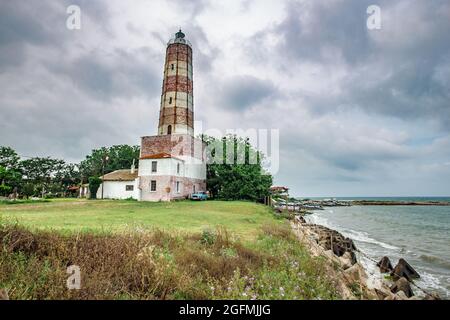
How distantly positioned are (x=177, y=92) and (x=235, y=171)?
13382 millimetres

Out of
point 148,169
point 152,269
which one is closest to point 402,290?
point 152,269

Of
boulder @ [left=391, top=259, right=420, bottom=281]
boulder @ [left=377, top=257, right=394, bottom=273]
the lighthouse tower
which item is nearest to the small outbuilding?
the lighthouse tower

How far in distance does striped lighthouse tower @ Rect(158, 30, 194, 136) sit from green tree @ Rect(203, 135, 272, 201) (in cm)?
675

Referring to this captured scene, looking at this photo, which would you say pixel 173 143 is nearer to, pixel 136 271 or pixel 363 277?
pixel 363 277

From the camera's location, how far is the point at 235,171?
127ft

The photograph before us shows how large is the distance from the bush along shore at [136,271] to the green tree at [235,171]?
30602mm

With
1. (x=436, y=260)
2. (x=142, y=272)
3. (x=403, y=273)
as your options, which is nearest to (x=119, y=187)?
(x=403, y=273)

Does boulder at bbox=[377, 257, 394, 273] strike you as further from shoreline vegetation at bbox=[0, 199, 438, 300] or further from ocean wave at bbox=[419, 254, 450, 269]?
shoreline vegetation at bbox=[0, 199, 438, 300]
